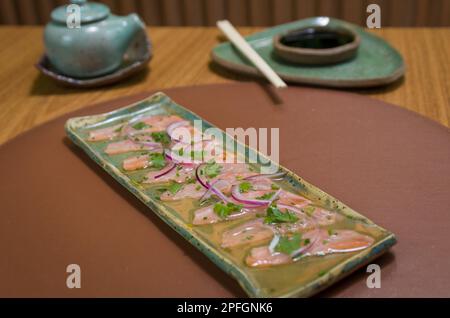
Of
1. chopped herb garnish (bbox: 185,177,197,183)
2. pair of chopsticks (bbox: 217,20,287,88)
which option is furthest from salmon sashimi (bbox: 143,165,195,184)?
pair of chopsticks (bbox: 217,20,287,88)

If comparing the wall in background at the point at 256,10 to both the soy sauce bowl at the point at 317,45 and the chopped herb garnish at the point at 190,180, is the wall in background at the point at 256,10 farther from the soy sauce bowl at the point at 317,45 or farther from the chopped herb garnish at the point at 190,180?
the chopped herb garnish at the point at 190,180

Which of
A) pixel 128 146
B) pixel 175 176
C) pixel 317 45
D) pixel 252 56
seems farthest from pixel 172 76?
pixel 175 176

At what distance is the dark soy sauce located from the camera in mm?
1489

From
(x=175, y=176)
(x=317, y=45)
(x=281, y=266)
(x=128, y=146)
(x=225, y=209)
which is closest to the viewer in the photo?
(x=281, y=266)

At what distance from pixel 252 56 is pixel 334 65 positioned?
208 millimetres

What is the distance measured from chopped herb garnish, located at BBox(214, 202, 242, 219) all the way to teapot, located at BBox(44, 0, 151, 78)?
Result: 0.72 meters

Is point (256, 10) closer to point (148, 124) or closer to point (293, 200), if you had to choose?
point (148, 124)

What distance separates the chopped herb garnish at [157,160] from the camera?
0.98 meters

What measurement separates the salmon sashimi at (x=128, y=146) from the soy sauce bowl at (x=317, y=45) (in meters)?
0.53

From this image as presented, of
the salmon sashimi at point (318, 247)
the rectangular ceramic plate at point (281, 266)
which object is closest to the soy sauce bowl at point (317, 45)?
the rectangular ceramic plate at point (281, 266)

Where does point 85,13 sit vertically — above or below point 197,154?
above

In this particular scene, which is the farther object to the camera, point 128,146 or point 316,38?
point 316,38

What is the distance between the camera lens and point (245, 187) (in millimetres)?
875
